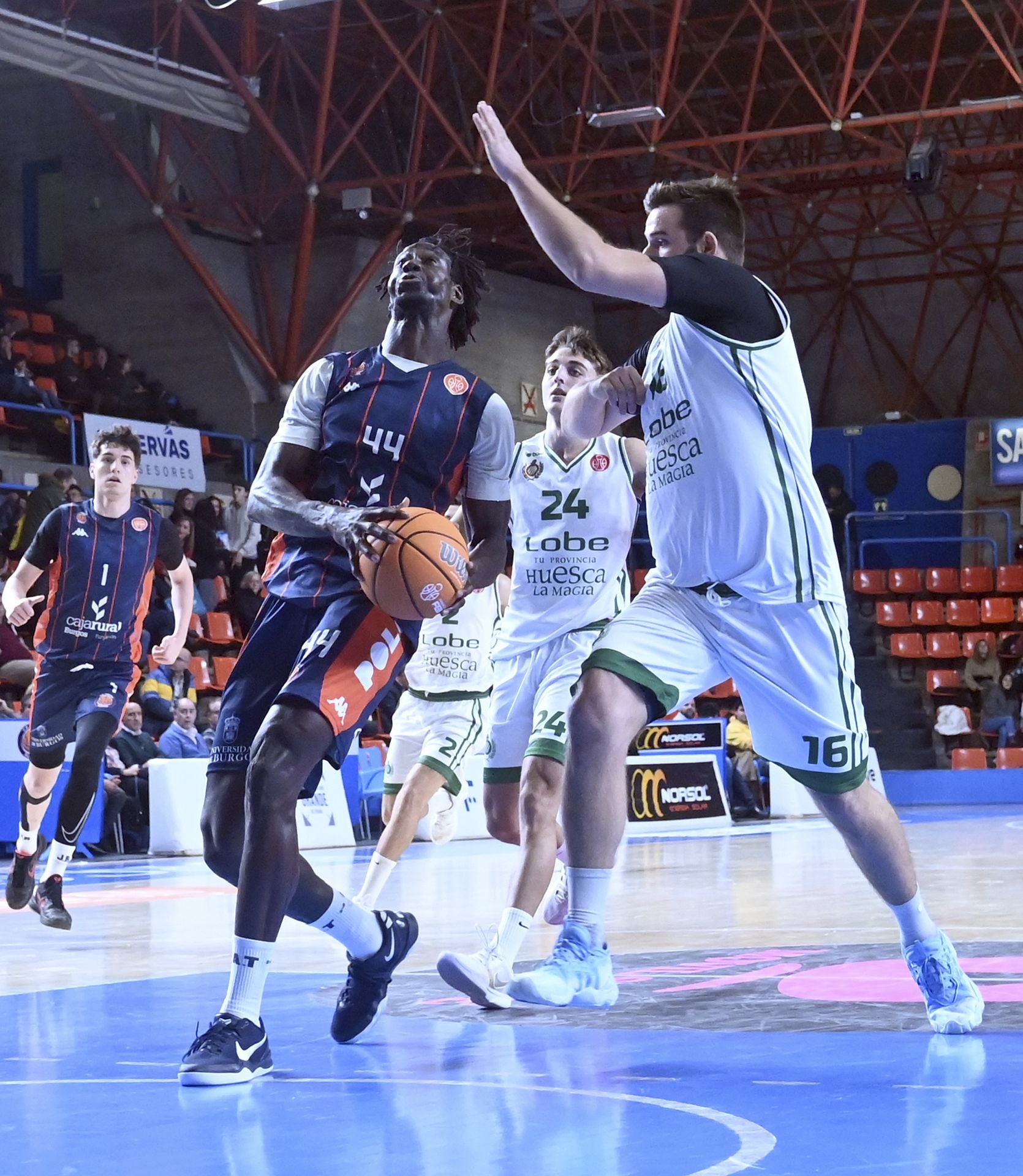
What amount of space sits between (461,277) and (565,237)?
1.19m

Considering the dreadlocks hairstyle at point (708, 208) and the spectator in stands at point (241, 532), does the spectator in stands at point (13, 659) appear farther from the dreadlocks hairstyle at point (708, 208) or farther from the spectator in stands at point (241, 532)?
the dreadlocks hairstyle at point (708, 208)

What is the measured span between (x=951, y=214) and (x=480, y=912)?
25.0m

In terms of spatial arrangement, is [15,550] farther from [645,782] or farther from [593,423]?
Answer: [593,423]

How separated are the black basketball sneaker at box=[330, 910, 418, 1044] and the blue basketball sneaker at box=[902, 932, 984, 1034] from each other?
1.31 meters

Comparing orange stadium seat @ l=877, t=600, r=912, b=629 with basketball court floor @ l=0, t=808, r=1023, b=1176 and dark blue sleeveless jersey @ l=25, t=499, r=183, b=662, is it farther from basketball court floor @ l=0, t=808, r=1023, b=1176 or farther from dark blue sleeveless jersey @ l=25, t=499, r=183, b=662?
dark blue sleeveless jersey @ l=25, t=499, r=183, b=662

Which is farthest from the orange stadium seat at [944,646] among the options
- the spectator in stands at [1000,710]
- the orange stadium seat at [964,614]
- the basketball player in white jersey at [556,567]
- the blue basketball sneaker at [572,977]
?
the blue basketball sneaker at [572,977]

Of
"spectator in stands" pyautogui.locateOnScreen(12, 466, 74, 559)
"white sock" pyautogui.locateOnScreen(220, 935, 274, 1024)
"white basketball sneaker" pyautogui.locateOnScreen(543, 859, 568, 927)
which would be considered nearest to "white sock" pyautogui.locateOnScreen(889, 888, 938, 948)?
"white sock" pyautogui.locateOnScreen(220, 935, 274, 1024)

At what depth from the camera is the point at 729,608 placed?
166 inches

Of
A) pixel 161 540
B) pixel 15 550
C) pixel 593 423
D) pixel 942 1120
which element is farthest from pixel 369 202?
pixel 942 1120

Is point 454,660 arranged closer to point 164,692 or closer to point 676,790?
point 164,692

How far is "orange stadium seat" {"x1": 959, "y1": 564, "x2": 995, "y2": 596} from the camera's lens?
26.4 m

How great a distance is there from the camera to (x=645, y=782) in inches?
697

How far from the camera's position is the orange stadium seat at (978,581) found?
2636 cm

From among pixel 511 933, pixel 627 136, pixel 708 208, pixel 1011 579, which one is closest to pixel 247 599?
pixel 1011 579
